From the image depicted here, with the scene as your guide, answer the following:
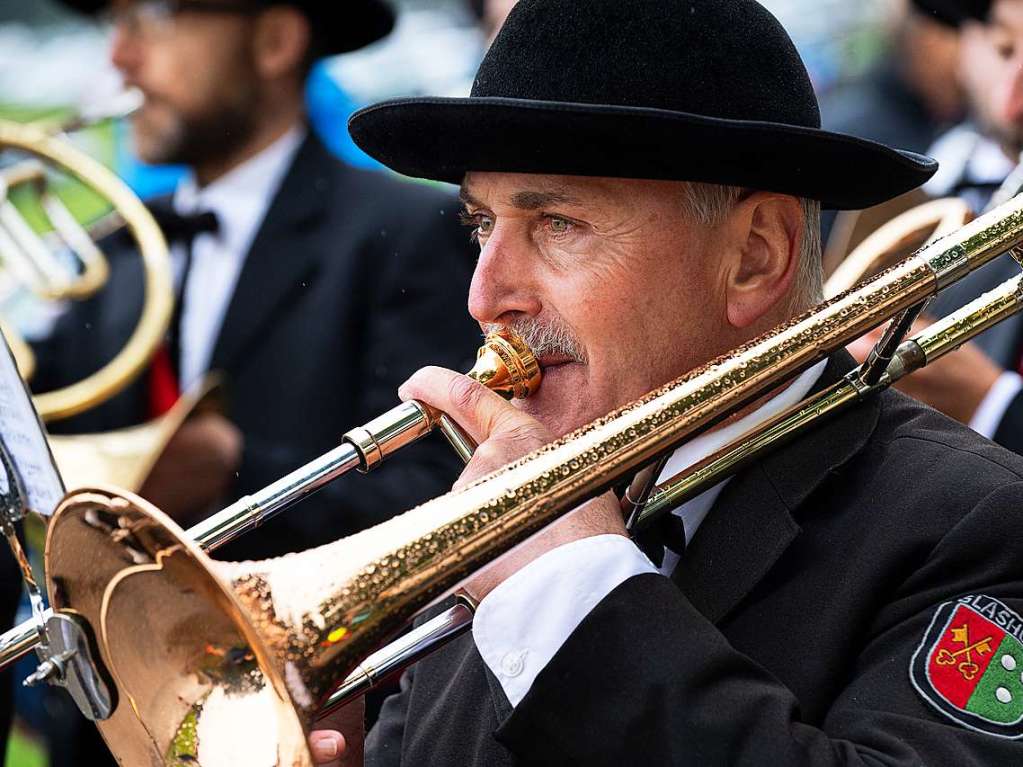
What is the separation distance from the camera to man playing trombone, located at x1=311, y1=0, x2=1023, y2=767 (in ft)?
6.41

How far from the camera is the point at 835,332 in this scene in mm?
2139

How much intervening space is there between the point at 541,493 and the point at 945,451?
28.9 inches

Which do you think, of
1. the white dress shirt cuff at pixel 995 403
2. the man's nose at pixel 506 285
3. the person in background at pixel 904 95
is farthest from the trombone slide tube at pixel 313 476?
the person in background at pixel 904 95

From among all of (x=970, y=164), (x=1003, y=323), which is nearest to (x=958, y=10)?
(x=970, y=164)

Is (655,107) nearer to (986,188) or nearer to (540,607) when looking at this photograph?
(540,607)

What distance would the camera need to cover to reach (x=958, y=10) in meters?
4.51

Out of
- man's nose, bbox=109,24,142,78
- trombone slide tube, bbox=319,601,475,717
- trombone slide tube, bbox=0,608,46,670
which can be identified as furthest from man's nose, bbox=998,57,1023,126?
man's nose, bbox=109,24,142,78

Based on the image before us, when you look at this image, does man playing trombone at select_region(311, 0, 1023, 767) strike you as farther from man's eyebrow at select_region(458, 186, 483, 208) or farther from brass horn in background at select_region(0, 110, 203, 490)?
brass horn in background at select_region(0, 110, 203, 490)

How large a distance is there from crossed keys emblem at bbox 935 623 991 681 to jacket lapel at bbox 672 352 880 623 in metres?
0.32

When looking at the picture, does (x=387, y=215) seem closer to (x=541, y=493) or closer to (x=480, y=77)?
(x=480, y=77)

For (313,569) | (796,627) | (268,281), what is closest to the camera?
(313,569)

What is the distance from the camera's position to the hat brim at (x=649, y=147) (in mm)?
2283

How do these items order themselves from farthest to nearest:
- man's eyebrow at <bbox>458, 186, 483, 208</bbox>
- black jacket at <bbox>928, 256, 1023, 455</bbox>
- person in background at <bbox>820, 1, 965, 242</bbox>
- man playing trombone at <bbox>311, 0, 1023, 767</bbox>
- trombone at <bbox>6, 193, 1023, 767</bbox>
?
person in background at <bbox>820, 1, 965, 242</bbox> < black jacket at <bbox>928, 256, 1023, 455</bbox> < man's eyebrow at <bbox>458, 186, 483, 208</bbox> < man playing trombone at <bbox>311, 0, 1023, 767</bbox> < trombone at <bbox>6, 193, 1023, 767</bbox>

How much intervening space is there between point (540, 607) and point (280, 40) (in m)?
3.99
